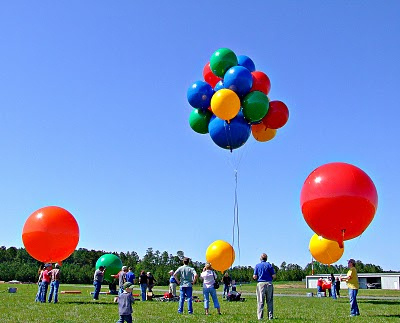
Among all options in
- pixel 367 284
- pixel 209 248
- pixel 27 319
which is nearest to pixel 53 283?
pixel 27 319

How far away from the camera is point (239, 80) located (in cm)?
1544

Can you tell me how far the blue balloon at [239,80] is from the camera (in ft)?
50.7

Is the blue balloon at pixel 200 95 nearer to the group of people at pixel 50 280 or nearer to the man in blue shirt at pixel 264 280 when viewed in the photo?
the man in blue shirt at pixel 264 280

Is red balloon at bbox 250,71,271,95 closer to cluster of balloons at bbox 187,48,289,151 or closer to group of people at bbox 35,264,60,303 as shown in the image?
cluster of balloons at bbox 187,48,289,151

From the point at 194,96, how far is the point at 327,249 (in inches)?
309

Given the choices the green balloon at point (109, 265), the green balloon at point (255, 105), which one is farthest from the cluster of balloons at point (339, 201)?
the green balloon at point (109, 265)

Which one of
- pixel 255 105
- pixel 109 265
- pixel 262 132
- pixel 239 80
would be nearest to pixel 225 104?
pixel 239 80

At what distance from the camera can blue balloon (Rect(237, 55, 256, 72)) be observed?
1692 centimetres

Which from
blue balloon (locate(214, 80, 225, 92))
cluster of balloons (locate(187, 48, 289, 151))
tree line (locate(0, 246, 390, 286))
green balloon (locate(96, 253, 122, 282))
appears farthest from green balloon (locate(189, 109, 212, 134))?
tree line (locate(0, 246, 390, 286))

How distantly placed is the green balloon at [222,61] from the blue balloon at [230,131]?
4.99ft

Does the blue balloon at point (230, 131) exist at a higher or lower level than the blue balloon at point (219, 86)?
lower

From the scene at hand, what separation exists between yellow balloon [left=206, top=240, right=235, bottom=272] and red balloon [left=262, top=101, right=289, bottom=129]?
22.2 feet

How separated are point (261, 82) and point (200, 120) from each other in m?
2.42

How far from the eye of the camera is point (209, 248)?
21.8 meters
